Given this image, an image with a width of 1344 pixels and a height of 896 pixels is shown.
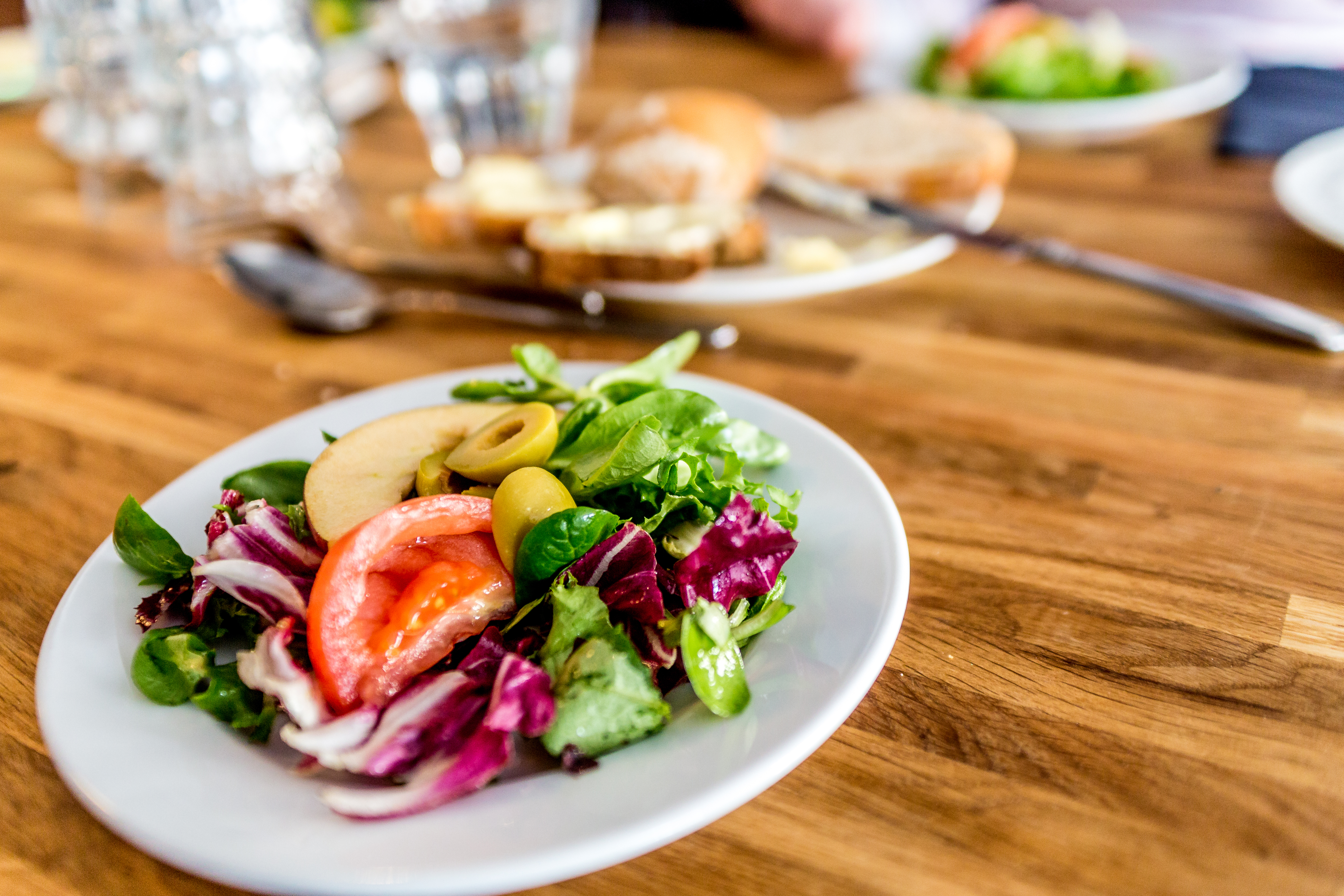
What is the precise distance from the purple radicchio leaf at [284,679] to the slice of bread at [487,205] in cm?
117

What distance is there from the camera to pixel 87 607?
34.5 inches

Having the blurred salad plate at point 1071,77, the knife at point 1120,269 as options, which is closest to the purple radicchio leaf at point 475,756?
the knife at point 1120,269

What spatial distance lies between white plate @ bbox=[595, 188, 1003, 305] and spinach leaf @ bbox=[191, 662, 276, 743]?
3.14 feet

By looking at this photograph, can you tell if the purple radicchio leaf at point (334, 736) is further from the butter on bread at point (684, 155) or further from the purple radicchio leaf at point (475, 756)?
the butter on bread at point (684, 155)

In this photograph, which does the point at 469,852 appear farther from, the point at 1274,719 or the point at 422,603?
the point at 1274,719

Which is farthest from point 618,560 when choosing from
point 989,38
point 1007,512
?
point 989,38

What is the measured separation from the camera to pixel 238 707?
0.80 meters

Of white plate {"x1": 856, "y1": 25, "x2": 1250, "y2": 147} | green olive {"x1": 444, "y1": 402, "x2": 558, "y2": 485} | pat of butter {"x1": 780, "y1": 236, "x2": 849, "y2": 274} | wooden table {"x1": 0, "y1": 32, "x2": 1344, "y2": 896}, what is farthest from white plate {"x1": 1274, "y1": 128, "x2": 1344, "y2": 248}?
green olive {"x1": 444, "y1": 402, "x2": 558, "y2": 485}

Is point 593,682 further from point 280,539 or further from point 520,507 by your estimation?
point 280,539

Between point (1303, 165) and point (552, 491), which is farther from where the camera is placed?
point (1303, 165)

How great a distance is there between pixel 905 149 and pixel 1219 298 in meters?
0.88

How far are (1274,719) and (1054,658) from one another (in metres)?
0.18

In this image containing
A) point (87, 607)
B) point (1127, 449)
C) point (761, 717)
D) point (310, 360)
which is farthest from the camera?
point (310, 360)

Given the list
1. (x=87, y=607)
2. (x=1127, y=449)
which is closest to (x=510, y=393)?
(x=87, y=607)
